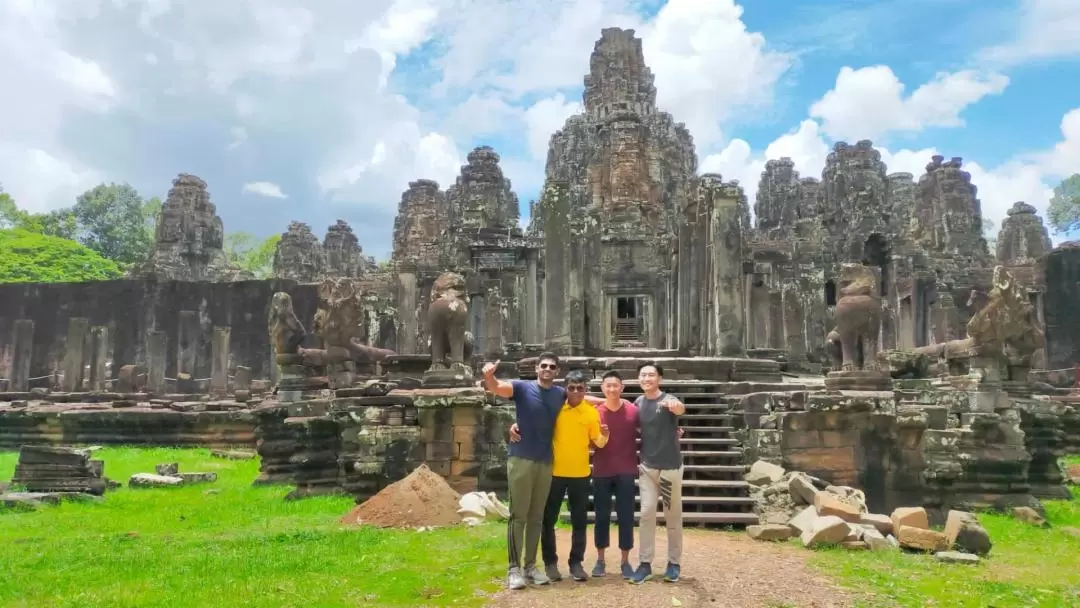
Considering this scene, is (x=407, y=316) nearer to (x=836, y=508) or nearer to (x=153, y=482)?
(x=153, y=482)

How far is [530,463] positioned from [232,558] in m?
2.81

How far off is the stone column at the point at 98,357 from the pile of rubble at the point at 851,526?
883 inches

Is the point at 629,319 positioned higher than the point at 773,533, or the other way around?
the point at 629,319

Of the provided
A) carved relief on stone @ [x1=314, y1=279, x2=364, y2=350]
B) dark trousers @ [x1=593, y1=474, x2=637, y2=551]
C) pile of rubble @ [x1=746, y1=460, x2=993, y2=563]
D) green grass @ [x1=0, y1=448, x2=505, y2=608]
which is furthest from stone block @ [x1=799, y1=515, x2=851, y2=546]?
carved relief on stone @ [x1=314, y1=279, x2=364, y2=350]

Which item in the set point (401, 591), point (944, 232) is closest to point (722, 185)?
point (401, 591)

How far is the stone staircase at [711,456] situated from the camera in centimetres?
756

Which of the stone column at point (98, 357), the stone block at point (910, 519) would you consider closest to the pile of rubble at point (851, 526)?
the stone block at point (910, 519)

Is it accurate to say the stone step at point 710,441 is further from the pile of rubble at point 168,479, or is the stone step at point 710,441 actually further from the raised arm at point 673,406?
the pile of rubble at point 168,479

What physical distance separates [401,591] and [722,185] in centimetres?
952

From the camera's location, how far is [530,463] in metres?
4.76

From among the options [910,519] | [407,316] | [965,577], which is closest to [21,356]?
[407,316]

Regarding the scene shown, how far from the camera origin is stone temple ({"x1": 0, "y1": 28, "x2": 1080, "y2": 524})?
353 inches

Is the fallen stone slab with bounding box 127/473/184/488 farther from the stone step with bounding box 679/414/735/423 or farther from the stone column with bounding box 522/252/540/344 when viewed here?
the stone column with bounding box 522/252/540/344

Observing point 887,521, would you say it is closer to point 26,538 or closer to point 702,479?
point 702,479
